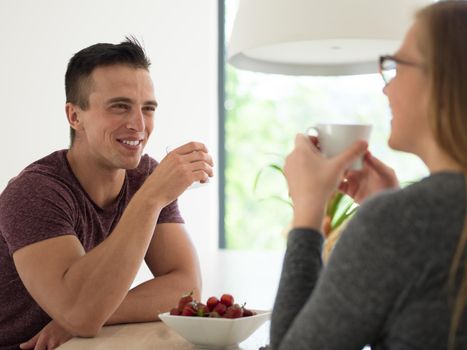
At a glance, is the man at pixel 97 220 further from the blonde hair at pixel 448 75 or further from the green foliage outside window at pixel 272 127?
the green foliage outside window at pixel 272 127

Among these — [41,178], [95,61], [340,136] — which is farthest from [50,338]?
[340,136]

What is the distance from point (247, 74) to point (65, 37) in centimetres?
208

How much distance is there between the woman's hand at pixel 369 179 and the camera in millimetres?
1516

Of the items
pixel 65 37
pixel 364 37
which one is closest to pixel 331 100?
pixel 65 37

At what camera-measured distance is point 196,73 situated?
552 centimetres

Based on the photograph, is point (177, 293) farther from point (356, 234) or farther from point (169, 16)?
point (169, 16)

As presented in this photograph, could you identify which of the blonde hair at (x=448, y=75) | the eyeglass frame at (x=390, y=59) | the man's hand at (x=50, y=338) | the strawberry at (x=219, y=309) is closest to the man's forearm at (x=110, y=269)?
the man's hand at (x=50, y=338)

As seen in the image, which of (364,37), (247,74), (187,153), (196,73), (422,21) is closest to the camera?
(422,21)

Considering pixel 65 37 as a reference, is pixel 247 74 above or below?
below

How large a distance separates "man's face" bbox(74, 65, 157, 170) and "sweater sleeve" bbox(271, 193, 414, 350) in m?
1.38

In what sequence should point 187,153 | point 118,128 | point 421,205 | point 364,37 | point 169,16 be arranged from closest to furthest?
point 421,205
point 364,37
point 187,153
point 118,128
point 169,16

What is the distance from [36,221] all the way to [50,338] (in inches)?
12.2

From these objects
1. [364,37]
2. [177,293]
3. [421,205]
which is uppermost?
[364,37]

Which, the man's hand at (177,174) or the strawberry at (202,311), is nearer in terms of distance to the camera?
the strawberry at (202,311)
